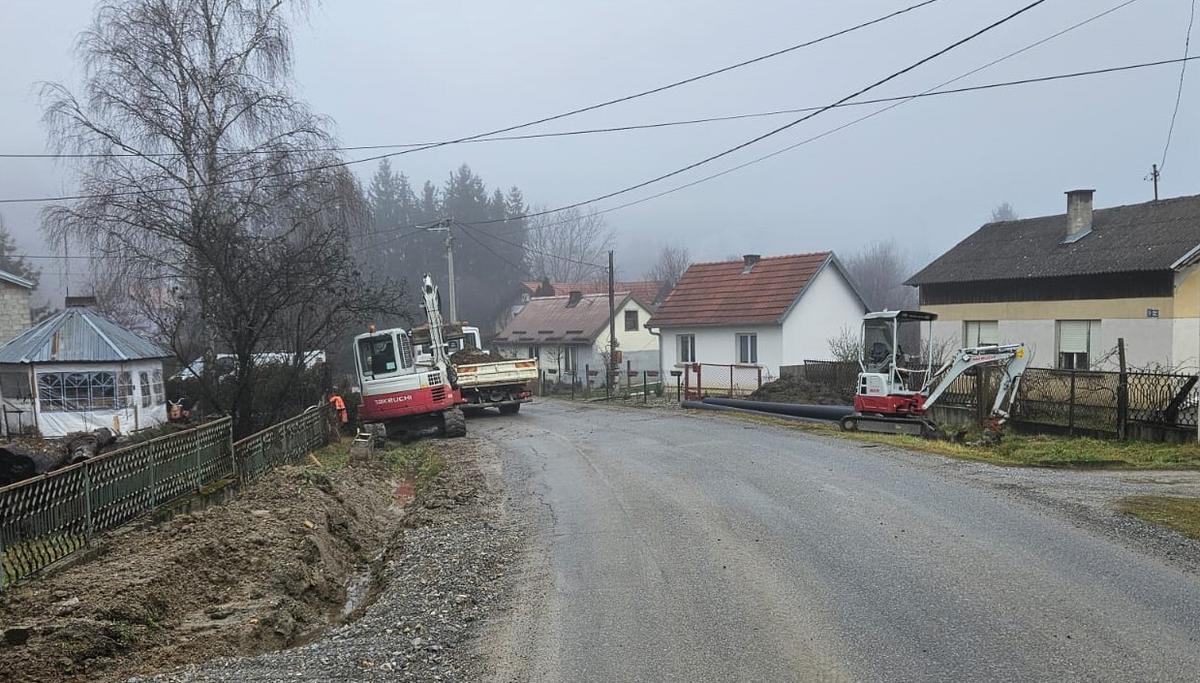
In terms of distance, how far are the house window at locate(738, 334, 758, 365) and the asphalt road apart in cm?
2388

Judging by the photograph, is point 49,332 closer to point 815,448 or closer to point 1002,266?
point 815,448

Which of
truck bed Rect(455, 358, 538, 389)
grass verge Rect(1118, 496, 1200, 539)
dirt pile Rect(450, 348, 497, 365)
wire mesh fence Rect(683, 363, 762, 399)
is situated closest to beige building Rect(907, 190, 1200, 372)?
wire mesh fence Rect(683, 363, 762, 399)

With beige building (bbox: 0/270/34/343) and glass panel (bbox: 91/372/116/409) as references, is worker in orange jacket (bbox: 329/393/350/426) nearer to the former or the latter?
→ glass panel (bbox: 91/372/116/409)

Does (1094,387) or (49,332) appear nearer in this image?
(1094,387)

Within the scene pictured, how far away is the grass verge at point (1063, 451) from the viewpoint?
47.9 ft

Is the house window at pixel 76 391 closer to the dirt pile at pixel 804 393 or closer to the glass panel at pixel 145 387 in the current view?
the glass panel at pixel 145 387

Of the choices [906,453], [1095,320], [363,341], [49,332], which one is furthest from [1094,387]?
[49,332]

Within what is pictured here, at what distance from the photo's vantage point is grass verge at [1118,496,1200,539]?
9.44 metres

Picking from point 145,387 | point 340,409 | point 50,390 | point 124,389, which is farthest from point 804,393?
point 50,390

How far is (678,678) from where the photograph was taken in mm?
5684

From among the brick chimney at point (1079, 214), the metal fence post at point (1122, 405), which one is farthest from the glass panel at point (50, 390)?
the brick chimney at point (1079, 214)

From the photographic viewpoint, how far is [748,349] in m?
37.4

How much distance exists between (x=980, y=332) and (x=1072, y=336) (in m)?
3.94

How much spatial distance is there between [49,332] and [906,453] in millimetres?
23887
